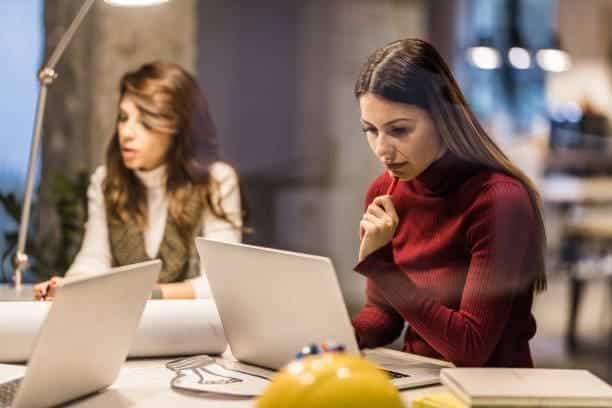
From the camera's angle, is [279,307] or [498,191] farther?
[498,191]

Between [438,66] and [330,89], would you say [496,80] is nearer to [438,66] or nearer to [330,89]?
[330,89]

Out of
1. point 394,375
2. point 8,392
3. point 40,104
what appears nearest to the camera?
point 8,392

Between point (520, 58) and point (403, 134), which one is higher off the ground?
point (520, 58)

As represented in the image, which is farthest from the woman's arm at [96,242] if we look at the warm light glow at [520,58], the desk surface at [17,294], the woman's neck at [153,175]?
the warm light glow at [520,58]

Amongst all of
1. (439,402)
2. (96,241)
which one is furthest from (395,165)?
(96,241)

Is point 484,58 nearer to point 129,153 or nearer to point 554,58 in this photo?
point 554,58

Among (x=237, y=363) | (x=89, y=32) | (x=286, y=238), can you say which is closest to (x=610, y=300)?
(x=286, y=238)

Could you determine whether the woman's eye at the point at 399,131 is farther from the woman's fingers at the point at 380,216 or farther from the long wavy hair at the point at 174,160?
the long wavy hair at the point at 174,160

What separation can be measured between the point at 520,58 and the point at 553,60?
0.44 feet

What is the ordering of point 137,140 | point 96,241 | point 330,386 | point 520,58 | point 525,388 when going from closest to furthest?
point 330,386 → point 525,388 → point 137,140 → point 96,241 → point 520,58

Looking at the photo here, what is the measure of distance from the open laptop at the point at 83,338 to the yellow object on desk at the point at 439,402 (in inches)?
17.6

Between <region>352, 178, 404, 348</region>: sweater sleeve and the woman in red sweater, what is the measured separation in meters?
0.08

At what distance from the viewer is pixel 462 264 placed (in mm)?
1729

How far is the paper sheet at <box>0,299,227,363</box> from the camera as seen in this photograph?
1682mm
